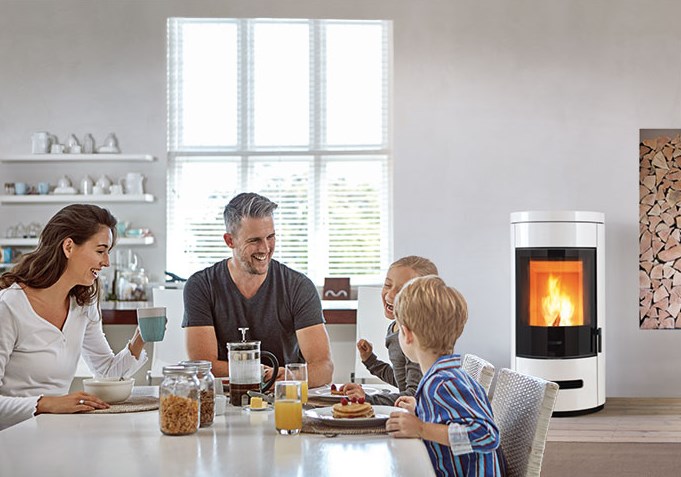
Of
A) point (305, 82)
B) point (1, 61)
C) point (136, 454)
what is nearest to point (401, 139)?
point (305, 82)

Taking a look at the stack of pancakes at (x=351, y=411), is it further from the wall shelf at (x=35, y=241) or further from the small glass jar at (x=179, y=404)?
the wall shelf at (x=35, y=241)

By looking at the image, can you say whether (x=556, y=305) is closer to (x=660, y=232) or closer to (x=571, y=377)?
(x=571, y=377)

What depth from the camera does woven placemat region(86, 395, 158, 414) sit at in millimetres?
2307

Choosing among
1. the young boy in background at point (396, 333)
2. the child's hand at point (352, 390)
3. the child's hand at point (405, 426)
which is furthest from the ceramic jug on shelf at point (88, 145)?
the child's hand at point (405, 426)

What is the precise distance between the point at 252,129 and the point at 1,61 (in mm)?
1743

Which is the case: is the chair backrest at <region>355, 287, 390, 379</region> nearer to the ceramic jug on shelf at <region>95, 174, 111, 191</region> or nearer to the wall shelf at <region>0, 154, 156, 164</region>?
the wall shelf at <region>0, 154, 156, 164</region>

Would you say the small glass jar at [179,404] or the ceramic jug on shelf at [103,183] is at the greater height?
the ceramic jug on shelf at [103,183]

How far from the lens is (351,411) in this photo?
6.86 feet

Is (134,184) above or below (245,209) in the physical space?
above

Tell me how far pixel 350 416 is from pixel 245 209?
1068 mm

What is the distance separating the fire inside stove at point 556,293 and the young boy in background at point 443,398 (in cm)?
318

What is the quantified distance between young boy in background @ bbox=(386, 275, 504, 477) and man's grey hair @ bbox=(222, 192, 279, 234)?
92 centimetres

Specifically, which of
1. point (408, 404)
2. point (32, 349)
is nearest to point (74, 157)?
point (32, 349)

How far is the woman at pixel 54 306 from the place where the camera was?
101 inches
